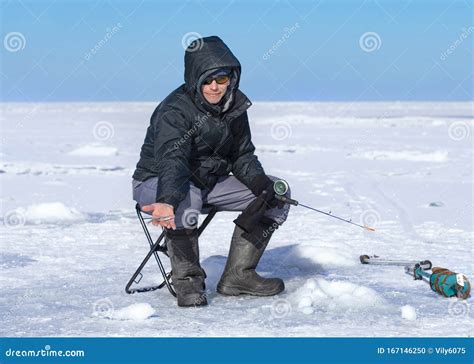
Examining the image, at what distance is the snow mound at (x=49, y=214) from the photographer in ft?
19.5

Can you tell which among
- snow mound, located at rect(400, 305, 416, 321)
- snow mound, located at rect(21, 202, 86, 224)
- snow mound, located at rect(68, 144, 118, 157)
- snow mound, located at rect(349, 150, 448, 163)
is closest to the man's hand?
snow mound, located at rect(400, 305, 416, 321)

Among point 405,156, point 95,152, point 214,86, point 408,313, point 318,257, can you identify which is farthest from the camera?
point 95,152

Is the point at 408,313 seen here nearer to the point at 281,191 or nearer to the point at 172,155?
the point at 281,191

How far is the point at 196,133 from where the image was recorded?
3414 mm

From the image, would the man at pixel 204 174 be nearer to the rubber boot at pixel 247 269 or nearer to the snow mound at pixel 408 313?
the rubber boot at pixel 247 269

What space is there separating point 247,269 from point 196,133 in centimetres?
78

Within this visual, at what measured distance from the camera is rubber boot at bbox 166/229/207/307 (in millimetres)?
3449

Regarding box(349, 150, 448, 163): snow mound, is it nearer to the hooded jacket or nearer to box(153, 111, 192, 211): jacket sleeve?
the hooded jacket

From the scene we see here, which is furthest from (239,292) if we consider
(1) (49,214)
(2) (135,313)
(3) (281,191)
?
(1) (49,214)

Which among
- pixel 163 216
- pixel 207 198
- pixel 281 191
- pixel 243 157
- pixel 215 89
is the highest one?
pixel 215 89

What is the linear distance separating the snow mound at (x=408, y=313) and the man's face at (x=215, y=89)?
1.29 m

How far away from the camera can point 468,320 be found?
3.21 m

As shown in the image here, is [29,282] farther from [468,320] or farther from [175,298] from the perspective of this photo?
[468,320]
